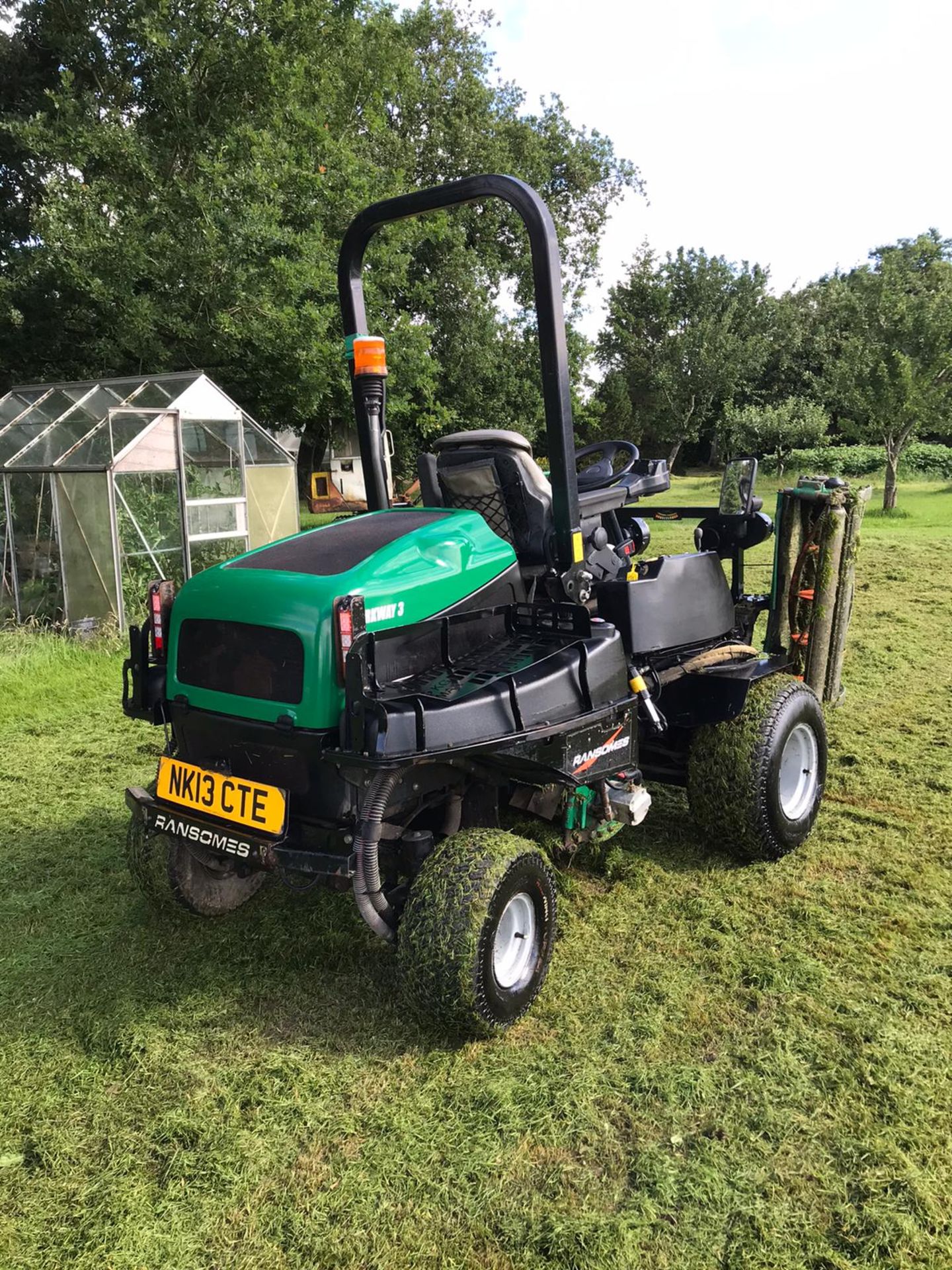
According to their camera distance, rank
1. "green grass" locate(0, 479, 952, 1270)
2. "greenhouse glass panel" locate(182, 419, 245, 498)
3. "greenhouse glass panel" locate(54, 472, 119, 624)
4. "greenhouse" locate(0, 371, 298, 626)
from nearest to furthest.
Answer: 1. "green grass" locate(0, 479, 952, 1270)
2. "greenhouse glass panel" locate(54, 472, 119, 624)
3. "greenhouse" locate(0, 371, 298, 626)
4. "greenhouse glass panel" locate(182, 419, 245, 498)

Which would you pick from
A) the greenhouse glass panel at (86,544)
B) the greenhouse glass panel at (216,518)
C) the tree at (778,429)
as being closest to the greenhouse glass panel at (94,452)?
the greenhouse glass panel at (86,544)

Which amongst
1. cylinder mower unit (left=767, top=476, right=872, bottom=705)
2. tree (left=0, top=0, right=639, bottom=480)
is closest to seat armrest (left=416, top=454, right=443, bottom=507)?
cylinder mower unit (left=767, top=476, right=872, bottom=705)

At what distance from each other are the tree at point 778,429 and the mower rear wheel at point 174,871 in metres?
27.4

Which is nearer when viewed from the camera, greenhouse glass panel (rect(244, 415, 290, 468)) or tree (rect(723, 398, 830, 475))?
greenhouse glass panel (rect(244, 415, 290, 468))

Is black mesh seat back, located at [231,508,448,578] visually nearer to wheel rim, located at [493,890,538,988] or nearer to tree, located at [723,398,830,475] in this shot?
wheel rim, located at [493,890,538,988]

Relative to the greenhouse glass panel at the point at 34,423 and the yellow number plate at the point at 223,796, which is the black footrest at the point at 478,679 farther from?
the greenhouse glass panel at the point at 34,423

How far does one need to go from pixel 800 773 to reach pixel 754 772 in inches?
22.7

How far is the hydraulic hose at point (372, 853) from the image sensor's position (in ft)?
8.86

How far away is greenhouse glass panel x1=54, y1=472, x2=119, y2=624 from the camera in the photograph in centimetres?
870

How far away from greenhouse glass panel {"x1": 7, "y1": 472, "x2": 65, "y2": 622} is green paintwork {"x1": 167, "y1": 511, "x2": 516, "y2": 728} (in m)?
6.68

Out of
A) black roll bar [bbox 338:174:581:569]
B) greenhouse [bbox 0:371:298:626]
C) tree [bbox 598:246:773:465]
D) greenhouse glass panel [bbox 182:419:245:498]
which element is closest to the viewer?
black roll bar [bbox 338:174:581:569]

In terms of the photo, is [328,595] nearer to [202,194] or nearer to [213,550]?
[213,550]

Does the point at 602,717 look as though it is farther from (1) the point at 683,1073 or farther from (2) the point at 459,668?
(1) the point at 683,1073

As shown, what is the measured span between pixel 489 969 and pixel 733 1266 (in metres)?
0.97
